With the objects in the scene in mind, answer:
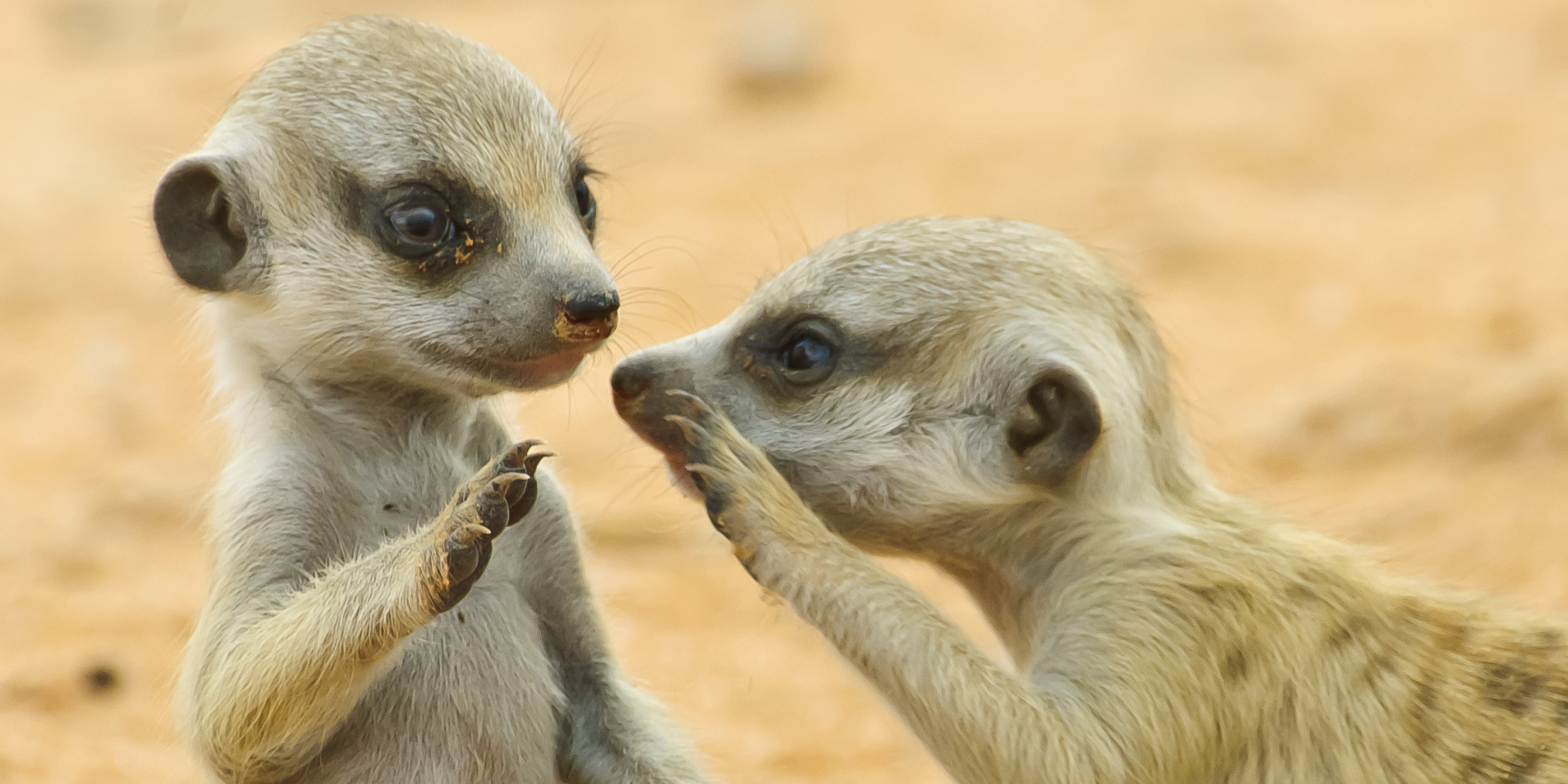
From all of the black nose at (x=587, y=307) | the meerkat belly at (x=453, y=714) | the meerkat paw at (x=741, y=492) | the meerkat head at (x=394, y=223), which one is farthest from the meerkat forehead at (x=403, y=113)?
the meerkat belly at (x=453, y=714)

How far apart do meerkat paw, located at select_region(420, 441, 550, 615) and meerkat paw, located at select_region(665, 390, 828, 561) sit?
0.35m

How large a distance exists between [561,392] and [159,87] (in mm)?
6744

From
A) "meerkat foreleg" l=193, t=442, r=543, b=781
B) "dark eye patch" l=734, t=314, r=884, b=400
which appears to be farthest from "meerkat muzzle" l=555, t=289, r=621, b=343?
"dark eye patch" l=734, t=314, r=884, b=400

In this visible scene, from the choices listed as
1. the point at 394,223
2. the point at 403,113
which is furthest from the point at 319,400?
the point at 403,113

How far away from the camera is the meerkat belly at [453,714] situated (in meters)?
3.56

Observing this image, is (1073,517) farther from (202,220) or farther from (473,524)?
(202,220)

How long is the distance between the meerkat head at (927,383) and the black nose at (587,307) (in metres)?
0.23

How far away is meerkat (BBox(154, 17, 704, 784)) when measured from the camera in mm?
3424

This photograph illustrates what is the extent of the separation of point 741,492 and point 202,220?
1.37 metres

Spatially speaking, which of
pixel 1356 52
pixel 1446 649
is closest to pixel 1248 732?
pixel 1446 649

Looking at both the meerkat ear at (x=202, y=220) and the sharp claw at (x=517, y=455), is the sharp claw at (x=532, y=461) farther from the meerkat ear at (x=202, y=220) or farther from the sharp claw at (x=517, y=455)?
the meerkat ear at (x=202, y=220)

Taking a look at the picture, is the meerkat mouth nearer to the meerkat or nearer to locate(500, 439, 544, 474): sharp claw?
the meerkat

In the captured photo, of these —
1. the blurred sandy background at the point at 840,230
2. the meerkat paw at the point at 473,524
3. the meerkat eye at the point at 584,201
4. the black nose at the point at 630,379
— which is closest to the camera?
the meerkat paw at the point at 473,524

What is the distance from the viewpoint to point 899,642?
10.8 feet
